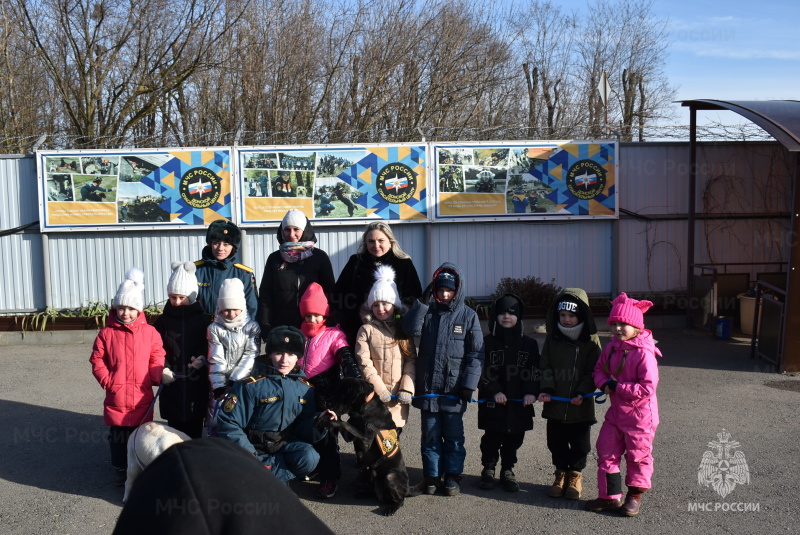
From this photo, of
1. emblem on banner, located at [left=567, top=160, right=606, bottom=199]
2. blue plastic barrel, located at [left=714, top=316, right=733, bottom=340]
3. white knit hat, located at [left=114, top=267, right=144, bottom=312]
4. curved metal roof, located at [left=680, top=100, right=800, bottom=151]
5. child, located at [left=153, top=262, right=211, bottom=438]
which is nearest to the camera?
white knit hat, located at [left=114, top=267, right=144, bottom=312]

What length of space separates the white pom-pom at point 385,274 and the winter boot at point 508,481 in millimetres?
1585

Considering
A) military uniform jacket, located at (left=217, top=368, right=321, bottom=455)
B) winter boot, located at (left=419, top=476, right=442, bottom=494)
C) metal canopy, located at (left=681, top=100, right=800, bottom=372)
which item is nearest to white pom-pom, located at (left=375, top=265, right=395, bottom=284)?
military uniform jacket, located at (left=217, top=368, right=321, bottom=455)

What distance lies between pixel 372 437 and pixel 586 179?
A: 762cm

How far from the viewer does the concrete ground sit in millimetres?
4473

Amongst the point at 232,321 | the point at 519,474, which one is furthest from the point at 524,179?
the point at 232,321

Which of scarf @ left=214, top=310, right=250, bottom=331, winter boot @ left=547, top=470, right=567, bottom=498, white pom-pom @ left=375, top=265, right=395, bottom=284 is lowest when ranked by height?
winter boot @ left=547, top=470, right=567, bottom=498

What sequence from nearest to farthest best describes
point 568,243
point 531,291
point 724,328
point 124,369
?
point 124,369, point 724,328, point 531,291, point 568,243

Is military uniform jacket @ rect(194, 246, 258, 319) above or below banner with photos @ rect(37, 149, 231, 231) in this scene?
below

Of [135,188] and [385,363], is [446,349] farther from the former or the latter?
[135,188]

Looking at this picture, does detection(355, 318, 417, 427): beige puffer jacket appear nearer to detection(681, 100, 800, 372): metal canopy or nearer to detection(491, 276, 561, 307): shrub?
detection(681, 100, 800, 372): metal canopy

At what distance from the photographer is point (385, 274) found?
5320mm

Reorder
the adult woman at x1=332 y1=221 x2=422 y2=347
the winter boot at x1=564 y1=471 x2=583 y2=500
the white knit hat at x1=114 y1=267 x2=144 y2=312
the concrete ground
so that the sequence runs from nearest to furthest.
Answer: the concrete ground
the winter boot at x1=564 y1=471 x2=583 y2=500
the white knit hat at x1=114 y1=267 x2=144 y2=312
the adult woman at x1=332 y1=221 x2=422 y2=347

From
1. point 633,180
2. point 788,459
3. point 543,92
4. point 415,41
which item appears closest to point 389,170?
point 633,180

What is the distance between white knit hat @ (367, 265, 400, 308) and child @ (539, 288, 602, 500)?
1.15m
